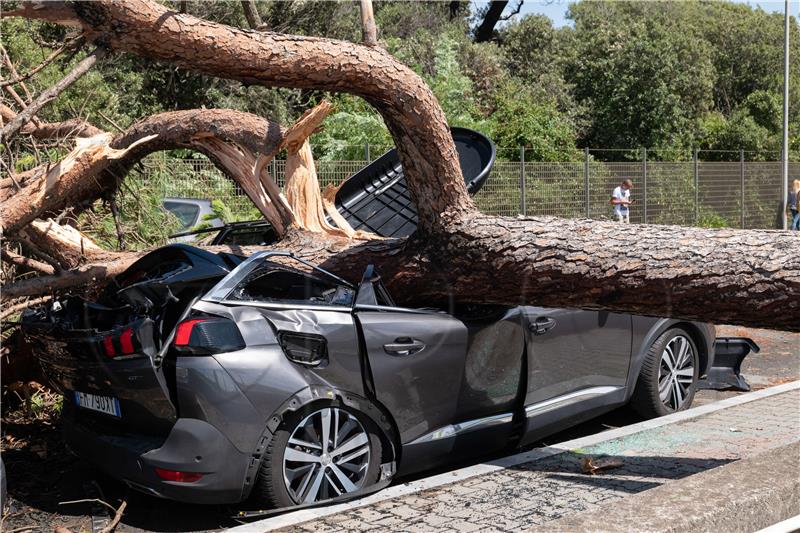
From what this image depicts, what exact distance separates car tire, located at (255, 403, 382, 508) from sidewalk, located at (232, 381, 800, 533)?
0.37 ft

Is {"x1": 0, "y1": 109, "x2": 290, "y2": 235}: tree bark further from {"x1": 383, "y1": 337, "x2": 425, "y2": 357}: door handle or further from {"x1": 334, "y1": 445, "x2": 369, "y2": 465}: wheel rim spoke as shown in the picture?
{"x1": 334, "y1": 445, "x2": 369, "y2": 465}: wheel rim spoke

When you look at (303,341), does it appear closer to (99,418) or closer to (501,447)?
(99,418)

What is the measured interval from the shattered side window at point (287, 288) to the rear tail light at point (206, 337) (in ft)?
0.82

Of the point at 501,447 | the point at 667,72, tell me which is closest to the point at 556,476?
the point at 501,447

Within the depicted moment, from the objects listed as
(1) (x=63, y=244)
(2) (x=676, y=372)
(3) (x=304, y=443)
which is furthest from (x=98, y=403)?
(2) (x=676, y=372)

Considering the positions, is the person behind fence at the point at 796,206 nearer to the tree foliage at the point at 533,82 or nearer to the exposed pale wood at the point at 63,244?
the tree foliage at the point at 533,82

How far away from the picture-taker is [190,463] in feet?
14.7

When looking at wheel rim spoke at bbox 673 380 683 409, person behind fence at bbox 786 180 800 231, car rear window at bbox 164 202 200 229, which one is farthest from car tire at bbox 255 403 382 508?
person behind fence at bbox 786 180 800 231

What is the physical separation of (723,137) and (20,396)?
3336 cm

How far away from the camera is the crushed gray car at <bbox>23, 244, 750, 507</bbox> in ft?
14.9

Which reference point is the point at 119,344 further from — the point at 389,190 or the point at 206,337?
the point at 389,190

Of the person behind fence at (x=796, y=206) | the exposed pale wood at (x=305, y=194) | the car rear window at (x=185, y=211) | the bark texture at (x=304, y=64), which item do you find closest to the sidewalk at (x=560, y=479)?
the bark texture at (x=304, y=64)

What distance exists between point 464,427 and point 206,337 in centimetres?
171

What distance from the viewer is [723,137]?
35.6 m
